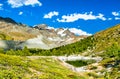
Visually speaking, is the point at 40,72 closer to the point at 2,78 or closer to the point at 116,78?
the point at 2,78

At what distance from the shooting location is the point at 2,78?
3116cm

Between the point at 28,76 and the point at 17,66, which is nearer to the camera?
the point at 28,76

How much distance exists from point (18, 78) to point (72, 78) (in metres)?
14.7

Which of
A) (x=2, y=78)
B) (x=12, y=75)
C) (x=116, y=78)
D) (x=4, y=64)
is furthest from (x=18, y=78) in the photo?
(x=116, y=78)

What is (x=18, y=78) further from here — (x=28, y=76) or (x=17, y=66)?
(x=17, y=66)

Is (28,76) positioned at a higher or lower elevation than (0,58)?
lower

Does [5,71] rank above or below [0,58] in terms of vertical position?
below

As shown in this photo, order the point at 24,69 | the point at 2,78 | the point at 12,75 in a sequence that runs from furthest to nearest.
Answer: the point at 24,69, the point at 12,75, the point at 2,78

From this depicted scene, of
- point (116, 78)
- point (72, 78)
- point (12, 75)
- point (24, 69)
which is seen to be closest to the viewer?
point (12, 75)

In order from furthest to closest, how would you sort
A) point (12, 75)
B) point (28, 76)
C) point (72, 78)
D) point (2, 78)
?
point (72, 78) < point (28, 76) < point (12, 75) < point (2, 78)

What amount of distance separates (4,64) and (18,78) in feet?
19.7

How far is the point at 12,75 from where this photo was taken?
33562mm

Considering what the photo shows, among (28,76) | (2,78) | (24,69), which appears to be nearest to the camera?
(2,78)

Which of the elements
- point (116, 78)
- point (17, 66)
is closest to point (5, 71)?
point (17, 66)
